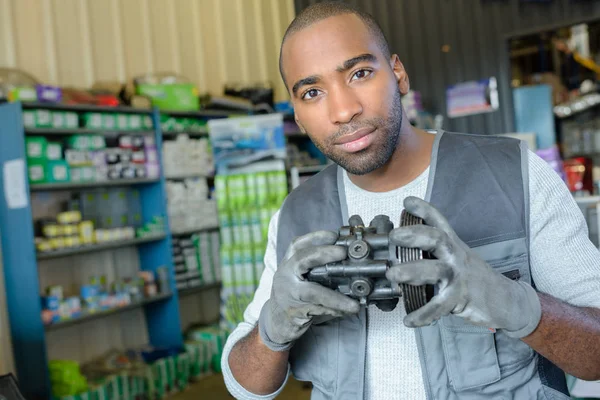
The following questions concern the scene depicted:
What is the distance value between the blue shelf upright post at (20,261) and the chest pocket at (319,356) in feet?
9.25

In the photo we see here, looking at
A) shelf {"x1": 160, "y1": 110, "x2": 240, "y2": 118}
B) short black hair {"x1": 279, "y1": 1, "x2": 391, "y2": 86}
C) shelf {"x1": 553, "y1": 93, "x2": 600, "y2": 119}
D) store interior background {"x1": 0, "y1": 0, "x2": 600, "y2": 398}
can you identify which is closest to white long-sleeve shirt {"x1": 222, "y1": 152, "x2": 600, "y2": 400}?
short black hair {"x1": 279, "y1": 1, "x2": 391, "y2": 86}

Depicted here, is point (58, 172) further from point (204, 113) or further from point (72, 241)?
point (204, 113)

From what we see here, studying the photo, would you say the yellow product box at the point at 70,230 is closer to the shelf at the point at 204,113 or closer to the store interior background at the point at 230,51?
the store interior background at the point at 230,51

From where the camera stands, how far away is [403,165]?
1.29 metres

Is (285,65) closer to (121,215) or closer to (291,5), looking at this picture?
(121,215)

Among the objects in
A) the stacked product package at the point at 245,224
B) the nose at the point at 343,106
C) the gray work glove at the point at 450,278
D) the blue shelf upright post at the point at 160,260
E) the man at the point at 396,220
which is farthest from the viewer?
the blue shelf upright post at the point at 160,260

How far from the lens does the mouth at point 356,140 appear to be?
1200mm

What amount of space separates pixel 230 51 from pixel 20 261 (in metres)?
3.29

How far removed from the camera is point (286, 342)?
1.16m

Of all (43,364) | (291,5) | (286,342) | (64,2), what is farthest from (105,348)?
(291,5)

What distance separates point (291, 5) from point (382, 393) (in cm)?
652

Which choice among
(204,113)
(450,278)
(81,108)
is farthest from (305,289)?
(204,113)

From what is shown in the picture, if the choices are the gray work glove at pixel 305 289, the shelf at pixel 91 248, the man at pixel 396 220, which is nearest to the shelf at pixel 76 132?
the shelf at pixel 91 248

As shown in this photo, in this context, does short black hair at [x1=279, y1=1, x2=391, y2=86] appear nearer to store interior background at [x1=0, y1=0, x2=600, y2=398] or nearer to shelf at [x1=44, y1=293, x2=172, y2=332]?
store interior background at [x1=0, y1=0, x2=600, y2=398]
